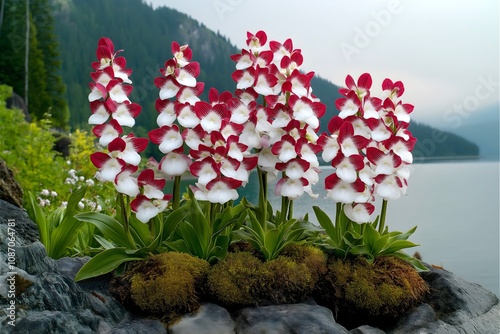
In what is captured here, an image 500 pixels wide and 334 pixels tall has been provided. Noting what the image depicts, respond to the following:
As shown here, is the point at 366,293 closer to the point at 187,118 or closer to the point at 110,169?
the point at 187,118

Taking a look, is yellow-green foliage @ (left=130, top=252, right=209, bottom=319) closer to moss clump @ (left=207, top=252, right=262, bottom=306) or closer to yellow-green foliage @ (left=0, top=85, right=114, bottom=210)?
moss clump @ (left=207, top=252, right=262, bottom=306)

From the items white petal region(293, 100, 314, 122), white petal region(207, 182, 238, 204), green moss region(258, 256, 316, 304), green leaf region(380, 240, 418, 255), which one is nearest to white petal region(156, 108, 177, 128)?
white petal region(207, 182, 238, 204)

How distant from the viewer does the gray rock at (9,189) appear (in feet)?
15.7

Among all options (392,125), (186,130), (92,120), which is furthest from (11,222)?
(392,125)

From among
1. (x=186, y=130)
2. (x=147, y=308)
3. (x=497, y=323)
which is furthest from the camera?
(x=497, y=323)

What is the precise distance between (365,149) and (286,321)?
1731mm

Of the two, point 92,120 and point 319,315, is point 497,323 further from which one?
point 92,120

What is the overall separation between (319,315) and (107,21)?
90.4 metres

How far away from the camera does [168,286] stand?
14.6 ft

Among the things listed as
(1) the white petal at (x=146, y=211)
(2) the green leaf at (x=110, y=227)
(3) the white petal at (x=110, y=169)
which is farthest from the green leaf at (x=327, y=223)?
(3) the white petal at (x=110, y=169)

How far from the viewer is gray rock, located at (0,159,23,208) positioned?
4773 millimetres

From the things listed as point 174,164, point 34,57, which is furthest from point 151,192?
point 34,57

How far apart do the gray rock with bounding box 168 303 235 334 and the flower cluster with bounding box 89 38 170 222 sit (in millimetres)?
944

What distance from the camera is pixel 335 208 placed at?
522 cm
